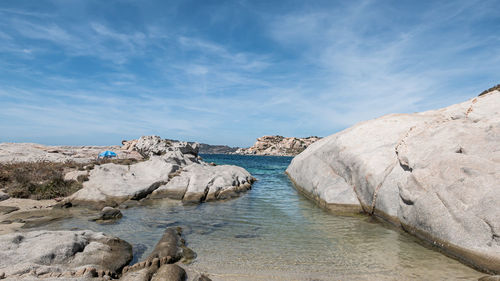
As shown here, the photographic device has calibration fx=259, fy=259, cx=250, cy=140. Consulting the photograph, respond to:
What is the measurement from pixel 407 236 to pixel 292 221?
5.52 meters

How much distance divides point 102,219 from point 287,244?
958 centimetres

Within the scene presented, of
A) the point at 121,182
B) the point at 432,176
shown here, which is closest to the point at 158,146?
the point at 121,182

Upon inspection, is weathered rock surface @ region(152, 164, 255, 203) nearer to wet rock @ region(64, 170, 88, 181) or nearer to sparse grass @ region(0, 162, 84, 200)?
wet rock @ region(64, 170, 88, 181)

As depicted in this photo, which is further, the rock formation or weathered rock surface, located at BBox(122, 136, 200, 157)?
weathered rock surface, located at BBox(122, 136, 200, 157)

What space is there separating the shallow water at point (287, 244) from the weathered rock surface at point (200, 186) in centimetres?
287

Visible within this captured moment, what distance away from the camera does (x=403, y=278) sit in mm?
7762

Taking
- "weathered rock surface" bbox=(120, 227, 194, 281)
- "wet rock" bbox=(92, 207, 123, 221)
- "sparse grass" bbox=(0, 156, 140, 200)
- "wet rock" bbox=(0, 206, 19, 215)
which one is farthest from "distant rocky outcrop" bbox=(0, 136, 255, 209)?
"weathered rock surface" bbox=(120, 227, 194, 281)

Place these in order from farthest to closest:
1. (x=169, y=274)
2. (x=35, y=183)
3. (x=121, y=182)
Result: (x=121, y=182), (x=35, y=183), (x=169, y=274)

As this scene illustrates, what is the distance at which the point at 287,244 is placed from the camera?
10625mm

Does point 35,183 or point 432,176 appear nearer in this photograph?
point 432,176

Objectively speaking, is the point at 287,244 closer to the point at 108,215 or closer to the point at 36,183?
the point at 108,215

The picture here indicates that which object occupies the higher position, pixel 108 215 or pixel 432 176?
pixel 432 176

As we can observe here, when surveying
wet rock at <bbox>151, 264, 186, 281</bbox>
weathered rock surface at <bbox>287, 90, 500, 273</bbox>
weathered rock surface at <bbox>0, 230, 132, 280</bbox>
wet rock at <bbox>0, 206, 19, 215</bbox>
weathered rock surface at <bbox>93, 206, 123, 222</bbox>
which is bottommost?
wet rock at <bbox>0, 206, 19, 215</bbox>

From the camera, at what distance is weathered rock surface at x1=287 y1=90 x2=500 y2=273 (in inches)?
330
